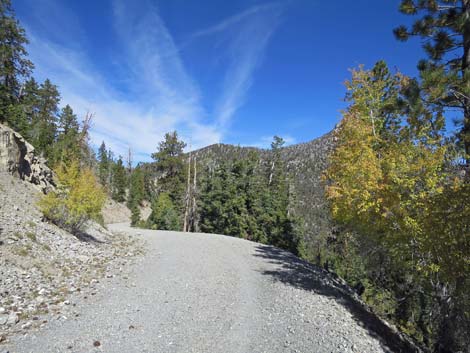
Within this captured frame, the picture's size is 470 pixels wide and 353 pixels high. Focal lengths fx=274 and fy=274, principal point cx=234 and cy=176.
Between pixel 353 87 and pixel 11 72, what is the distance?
83.4ft

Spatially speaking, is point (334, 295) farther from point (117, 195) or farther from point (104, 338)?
point (117, 195)

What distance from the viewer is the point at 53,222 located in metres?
11.7

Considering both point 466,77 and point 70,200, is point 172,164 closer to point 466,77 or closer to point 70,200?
point 70,200

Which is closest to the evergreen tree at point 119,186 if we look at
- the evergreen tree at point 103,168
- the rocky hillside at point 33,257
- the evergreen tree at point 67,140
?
the evergreen tree at point 103,168

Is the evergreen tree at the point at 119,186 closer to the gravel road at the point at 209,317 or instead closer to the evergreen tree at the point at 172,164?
the evergreen tree at the point at 172,164

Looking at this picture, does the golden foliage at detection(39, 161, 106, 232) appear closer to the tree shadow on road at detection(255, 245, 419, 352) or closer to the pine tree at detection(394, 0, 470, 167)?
the tree shadow on road at detection(255, 245, 419, 352)

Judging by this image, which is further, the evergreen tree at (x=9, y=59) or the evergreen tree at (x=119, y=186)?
the evergreen tree at (x=119, y=186)

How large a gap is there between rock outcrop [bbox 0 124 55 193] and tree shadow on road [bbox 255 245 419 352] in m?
12.9

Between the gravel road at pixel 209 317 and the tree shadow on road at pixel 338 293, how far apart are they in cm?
5

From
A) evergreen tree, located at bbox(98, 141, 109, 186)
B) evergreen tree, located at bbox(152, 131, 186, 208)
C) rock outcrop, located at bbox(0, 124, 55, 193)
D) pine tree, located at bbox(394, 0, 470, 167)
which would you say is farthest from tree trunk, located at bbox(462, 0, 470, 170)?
evergreen tree, located at bbox(98, 141, 109, 186)

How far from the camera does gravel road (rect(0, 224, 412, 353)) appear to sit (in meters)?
4.97

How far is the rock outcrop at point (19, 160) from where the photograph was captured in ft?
45.1

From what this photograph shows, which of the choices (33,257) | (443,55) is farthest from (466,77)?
(33,257)

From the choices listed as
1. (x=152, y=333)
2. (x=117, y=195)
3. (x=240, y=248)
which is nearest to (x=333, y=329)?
(x=152, y=333)
